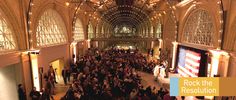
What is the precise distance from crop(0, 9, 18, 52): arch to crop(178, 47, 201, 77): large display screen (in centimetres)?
1095

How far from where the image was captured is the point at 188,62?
1468 centimetres

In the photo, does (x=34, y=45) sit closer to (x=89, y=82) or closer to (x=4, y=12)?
(x=4, y=12)

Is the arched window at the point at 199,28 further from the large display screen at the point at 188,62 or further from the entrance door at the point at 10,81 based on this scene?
the entrance door at the point at 10,81

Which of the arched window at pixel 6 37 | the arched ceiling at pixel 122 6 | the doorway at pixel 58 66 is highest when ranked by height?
the arched ceiling at pixel 122 6

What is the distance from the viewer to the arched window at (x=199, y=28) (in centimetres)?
1188

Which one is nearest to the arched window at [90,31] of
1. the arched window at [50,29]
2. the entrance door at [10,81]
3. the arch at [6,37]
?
the arched window at [50,29]

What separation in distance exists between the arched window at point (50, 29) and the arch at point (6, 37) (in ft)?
7.67

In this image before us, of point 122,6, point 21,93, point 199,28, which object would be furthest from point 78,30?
point 21,93

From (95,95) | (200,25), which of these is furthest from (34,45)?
(200,25)

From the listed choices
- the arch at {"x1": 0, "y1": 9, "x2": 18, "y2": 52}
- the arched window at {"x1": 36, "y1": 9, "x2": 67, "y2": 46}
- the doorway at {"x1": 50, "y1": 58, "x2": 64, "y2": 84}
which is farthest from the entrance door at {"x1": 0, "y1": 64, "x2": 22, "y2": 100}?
the doorway at {"x1": 50, "y1": 58, "x2": 64, "y2": 84}

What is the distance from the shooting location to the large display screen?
42.9ft

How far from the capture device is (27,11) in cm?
968

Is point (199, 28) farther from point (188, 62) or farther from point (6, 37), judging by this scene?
point (6, 37)

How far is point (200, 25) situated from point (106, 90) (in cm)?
856
